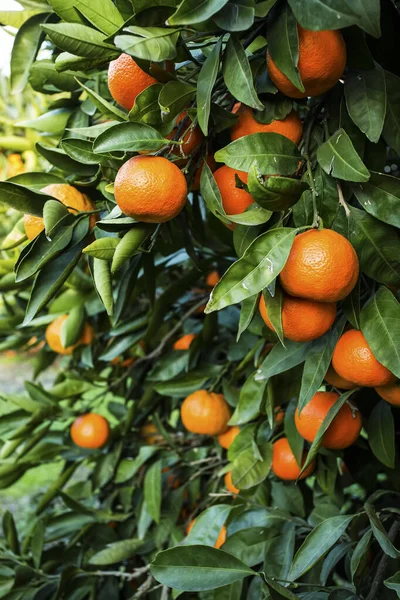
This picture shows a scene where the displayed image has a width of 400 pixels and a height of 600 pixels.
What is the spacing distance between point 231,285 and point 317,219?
0.12 metres

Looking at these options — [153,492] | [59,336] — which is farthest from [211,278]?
[153,492]

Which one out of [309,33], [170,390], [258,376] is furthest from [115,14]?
[170,390]

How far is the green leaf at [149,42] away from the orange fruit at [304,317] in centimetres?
26

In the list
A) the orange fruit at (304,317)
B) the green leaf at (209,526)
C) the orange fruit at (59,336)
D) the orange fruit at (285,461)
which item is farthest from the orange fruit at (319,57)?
the orange fruit at (59,336)

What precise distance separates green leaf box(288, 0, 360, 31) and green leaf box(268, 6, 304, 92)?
0.13 feet

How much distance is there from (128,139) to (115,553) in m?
0.88

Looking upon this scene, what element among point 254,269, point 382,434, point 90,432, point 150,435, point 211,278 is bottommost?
point 150,435

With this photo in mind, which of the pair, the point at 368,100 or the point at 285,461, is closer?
the point at 368,100

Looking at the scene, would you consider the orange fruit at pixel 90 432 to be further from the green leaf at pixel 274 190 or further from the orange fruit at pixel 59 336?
the green leaf at pixel 274 190

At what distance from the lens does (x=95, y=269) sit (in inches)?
26.9

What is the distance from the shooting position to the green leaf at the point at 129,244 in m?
0.62

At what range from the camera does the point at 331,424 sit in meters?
0.75

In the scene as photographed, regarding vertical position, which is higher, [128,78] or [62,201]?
[128,78]

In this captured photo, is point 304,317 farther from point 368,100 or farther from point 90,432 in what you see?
point 90,432
